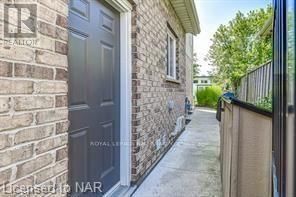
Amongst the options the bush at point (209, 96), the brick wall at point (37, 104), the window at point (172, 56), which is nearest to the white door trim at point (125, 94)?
the brick wall at point (37, 104)

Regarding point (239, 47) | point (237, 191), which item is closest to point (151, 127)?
point (237, 191)

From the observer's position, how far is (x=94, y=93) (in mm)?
2293

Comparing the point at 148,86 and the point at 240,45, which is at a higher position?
the point at 240,45

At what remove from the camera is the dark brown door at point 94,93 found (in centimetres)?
197

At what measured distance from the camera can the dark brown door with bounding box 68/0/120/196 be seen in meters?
1.97

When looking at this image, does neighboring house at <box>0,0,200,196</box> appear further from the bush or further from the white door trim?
the bush

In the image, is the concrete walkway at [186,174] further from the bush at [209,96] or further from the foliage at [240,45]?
the bush at [209,96]

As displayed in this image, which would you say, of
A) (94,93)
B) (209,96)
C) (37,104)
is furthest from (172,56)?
(209,96)

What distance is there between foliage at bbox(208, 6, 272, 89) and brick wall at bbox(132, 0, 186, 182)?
7161 millimetres

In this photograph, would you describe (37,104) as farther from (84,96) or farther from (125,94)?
(125,94)

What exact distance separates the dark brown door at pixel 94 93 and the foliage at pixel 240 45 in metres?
9.11

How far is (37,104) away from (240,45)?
43.6 feet

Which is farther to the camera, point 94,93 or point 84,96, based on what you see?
point 94,93

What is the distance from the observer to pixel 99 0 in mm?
2396
